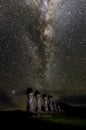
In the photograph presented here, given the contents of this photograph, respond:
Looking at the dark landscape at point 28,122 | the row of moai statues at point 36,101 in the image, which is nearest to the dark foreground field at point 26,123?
the dark landscape at point 28,122

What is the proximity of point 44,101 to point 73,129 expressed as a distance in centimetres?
4076

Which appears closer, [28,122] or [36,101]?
[28,122]

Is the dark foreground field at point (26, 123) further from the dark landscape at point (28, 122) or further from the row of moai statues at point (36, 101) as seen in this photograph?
the row of moai statues at point (36, 101)

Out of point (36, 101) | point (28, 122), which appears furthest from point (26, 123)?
point (36, 101)

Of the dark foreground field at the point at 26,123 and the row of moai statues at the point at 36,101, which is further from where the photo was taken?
the row of moai statues at the point at 36,101

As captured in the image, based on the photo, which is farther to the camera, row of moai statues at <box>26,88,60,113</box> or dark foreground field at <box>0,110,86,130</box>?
row of moai statues at <box>26,88,60,113</box>

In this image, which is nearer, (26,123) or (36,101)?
(26,123)

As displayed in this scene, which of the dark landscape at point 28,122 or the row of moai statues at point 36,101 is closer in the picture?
the dark landscape at point 28,122

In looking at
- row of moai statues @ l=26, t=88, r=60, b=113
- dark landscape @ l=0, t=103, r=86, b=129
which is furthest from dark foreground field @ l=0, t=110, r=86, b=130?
row of moai statues @ l=26, t=88, r=60, b=113

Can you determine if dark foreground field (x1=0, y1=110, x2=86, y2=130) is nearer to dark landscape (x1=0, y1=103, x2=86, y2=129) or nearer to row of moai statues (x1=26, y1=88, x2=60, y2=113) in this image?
dark landscape (x1=0, y1=103, x2=86, y2=129)

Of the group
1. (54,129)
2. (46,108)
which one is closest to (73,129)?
(54,129)

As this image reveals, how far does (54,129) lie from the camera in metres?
23.3

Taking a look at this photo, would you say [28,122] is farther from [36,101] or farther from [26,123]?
[36,101]

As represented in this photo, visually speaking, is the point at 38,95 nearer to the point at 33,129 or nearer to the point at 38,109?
the point at 38,109
